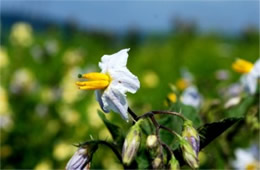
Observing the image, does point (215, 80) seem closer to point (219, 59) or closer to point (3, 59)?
point (3, 59)

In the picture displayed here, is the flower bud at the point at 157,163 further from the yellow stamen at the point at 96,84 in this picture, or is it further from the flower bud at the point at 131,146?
the yellow stamen at the point at 96,84

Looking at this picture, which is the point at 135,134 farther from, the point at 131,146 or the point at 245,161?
the point at 245,161

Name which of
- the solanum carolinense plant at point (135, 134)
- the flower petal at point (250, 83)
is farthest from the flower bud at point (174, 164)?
the flower petal at point (250, 83)

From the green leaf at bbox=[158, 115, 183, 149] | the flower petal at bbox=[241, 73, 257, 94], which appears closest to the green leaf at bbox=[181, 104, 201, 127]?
the green leaf at bbox=[158, 115, 183, 149]

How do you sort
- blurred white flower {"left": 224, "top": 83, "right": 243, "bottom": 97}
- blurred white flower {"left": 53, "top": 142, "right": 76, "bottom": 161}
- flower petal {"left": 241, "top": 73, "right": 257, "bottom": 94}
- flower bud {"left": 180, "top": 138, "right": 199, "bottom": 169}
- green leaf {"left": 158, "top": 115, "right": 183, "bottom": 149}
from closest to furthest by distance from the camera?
1. flower bud {"left": 180, "top": 138, "right": 199, "bottom": 169}
2. green leaf {"left": 158, "top": 115, "right": 183, "bottom": 149}
3. flower petal {"left": 241, "top": 73, "right": 257, "bottom": 94}
4. blurred white flower {"left": 224, "top": 83, "right": 243, "bottom": 97}
5. blurred white flower {"left": 53, "top": 142, "right": 76, "bottom": 161}

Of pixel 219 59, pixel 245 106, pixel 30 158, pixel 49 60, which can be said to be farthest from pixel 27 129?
pixel 219 59

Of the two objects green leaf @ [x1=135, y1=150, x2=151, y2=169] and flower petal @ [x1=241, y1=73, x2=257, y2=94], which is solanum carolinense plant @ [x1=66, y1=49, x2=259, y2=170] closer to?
green leaf @ [x1=135, y1=150, x2=151, y2=169]
